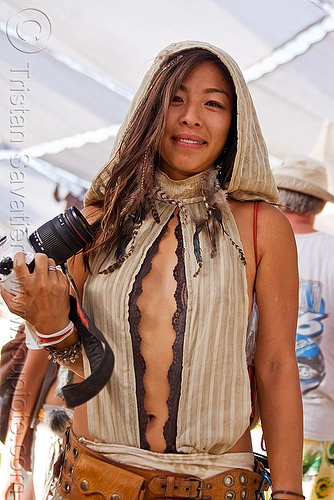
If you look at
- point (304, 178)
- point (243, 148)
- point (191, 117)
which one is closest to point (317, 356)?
point (304, 178)

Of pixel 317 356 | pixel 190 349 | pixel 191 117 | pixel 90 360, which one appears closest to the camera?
pixel 90 360

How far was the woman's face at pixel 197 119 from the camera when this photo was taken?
5.20 ft

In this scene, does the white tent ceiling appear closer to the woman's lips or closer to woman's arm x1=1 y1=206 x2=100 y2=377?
the woman's lips

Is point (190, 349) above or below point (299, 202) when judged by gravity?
below

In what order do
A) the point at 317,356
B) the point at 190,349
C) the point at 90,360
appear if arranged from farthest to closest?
the point at 317,356, the point at 190,349, the point at 90,360

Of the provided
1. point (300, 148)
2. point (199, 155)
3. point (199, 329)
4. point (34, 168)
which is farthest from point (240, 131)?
point (34, 168)

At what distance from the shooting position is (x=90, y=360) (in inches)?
52.5

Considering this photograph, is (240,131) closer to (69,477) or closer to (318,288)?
(69,477)

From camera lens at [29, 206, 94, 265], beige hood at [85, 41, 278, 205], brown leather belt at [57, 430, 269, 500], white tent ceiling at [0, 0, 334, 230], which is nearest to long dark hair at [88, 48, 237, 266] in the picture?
beige hood at [85, 41, 278, 205]

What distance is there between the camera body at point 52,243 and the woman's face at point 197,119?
0.34 m

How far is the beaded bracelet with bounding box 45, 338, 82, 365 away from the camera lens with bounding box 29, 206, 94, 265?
216 millimetres

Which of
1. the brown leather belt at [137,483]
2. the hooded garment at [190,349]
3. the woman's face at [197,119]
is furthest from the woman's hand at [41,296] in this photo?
the woman's face at [197,119]

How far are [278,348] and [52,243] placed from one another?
612 mm

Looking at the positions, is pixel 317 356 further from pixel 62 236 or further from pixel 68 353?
pixel 62 236
